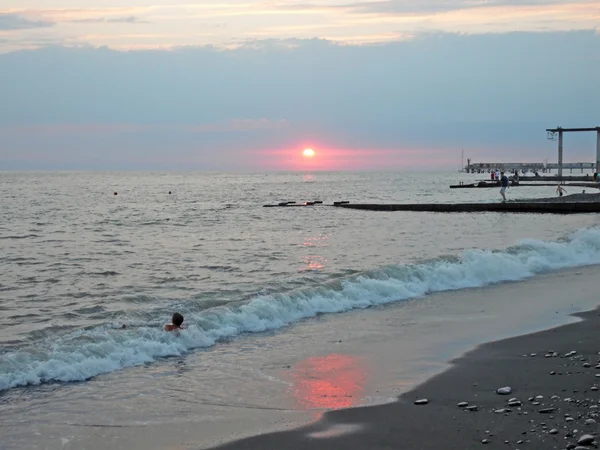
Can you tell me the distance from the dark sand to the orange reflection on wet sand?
0.50 m

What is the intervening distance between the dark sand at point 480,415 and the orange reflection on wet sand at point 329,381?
0.50 metres

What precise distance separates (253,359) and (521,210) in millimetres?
37663

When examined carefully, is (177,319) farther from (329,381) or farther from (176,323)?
(329,381)

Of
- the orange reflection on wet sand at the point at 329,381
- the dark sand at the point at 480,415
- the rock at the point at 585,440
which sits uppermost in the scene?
the rock at the point at 585,440

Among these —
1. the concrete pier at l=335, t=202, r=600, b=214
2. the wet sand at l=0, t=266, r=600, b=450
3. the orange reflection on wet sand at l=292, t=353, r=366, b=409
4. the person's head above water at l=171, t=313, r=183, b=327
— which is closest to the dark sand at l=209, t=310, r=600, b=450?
the wet sand at l=0, t=266, r=600, b=450

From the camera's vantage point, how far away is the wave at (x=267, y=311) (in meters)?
10.4

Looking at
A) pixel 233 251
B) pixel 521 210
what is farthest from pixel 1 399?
pixel 521 210

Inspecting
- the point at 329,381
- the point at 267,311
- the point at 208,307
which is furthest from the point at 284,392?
the point at 208,307

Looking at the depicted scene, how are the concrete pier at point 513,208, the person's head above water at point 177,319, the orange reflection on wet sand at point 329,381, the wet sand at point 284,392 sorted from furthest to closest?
the concrete pier at point 513,208 < the person's head above water at point 177,319 < the orange reflection on wet sand at point 329,381 < the wet sand at point 284,392

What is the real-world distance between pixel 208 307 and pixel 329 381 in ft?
20.3

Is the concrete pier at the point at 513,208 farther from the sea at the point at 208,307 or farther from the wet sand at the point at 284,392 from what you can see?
the wet sand at the point at 284,392

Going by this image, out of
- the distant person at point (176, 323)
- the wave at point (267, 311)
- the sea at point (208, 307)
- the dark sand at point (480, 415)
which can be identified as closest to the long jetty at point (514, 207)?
the sea at point (208, 307)

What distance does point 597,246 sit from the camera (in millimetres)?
25531

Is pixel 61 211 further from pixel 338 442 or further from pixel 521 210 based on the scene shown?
pixel 338 442
